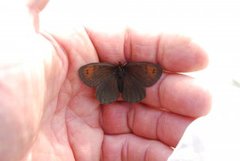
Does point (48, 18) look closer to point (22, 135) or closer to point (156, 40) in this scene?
point (156, 40)

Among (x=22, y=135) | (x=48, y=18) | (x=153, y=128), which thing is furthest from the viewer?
(x=48, y=18)

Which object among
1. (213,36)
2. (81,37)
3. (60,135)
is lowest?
(60,135)

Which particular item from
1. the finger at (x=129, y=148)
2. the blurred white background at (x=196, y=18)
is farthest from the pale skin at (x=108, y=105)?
the blurred white background at (x=196, y=18)

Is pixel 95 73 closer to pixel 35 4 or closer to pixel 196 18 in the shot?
pixel 35 4

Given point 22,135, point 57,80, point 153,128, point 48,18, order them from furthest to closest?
point 48,18
point 153,128
point 57,80
point 22,135

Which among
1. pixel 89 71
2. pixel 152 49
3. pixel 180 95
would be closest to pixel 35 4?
pixel 89 71

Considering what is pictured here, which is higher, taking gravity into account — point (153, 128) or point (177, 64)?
point (177, 64)

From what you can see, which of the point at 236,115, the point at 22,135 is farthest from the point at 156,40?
the point at 22,135
